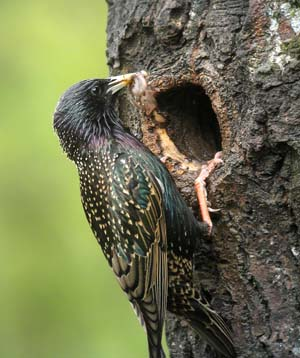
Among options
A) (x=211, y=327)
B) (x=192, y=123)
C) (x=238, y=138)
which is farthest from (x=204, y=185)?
(x=211, y=327)

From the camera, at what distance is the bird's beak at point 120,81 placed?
17.0 feet

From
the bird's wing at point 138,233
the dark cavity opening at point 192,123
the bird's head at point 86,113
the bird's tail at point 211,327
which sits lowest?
the bird's tail at point 211,327

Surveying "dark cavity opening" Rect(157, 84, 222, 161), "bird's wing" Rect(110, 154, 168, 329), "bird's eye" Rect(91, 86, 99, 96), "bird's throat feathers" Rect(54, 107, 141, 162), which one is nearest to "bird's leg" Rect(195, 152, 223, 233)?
"bird's wing" Rect(110, 154, 168, 329)

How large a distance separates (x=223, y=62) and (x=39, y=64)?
85.8 inches

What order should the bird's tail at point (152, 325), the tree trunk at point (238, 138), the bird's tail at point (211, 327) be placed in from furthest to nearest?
the bird's tail at point (211, 327), the bird's tail at point (152, 325), the tree trunk at point (238, 138)

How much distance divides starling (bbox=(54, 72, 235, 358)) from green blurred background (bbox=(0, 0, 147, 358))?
4.51ft

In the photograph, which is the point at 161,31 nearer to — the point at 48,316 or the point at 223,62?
the point at 223,62

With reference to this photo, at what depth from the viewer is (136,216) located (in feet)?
16.4

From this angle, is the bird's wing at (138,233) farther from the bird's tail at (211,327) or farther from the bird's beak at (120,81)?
the bird's beak at (120,81)

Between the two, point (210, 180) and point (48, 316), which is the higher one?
point (210, 180)

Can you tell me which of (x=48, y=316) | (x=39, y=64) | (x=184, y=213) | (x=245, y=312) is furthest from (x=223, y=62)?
(x=48, y=316)

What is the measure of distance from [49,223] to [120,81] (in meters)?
1.71

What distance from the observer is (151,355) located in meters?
4.75

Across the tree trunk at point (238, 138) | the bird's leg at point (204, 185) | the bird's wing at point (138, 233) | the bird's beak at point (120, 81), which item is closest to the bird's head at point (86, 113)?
the bird's beak at point (120, 81)
